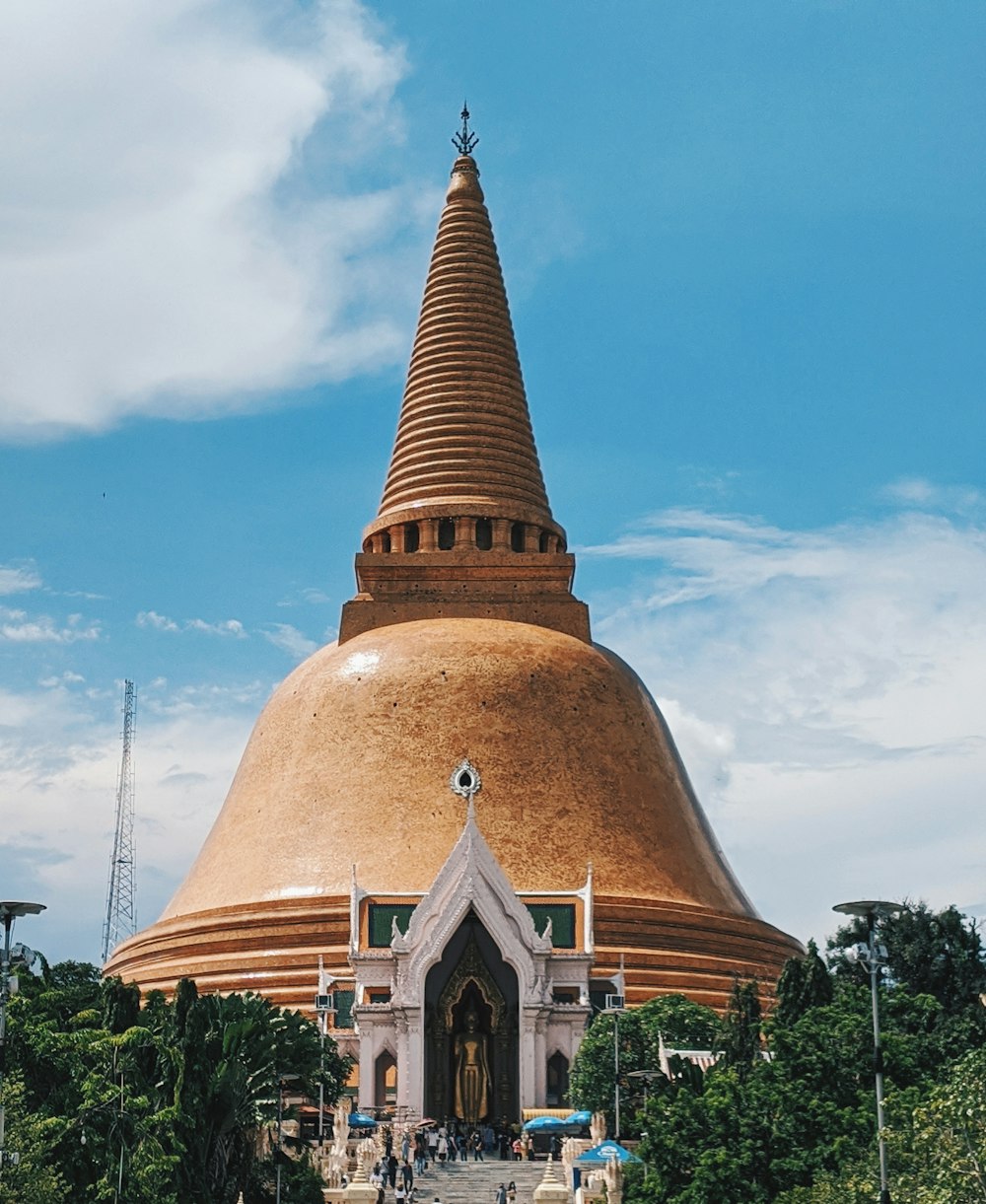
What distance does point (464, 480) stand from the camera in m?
58.9

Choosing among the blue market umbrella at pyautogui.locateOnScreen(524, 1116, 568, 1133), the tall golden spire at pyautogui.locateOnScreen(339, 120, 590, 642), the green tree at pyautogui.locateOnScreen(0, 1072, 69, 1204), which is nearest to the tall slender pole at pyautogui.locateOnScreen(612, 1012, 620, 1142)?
the blue market umbrella at pyautogui.locateOnScreen(524, 1116, 568, 1133)

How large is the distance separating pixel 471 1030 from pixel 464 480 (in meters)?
19.8

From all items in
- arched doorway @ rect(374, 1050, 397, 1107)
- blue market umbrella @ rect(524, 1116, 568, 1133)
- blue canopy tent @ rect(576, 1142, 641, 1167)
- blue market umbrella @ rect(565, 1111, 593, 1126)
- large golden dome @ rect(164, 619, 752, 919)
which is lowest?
blue canopy tent @ rect(576, 1142, 641, 1167)

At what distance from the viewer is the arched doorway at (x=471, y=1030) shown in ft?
142

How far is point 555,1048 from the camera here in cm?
4341

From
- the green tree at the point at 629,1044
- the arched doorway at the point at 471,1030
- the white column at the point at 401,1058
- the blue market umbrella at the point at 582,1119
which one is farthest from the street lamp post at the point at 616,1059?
the white column at the point at 401,1058

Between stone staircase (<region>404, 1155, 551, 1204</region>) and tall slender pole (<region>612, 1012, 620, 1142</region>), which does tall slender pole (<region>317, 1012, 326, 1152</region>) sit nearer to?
stone staircase (<region>404, 1155, 551, 1204</region>)

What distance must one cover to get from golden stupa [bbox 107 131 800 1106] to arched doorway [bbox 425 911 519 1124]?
17 centimetres

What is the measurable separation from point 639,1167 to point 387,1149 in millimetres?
7731

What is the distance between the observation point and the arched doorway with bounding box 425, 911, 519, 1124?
4338 centimetres

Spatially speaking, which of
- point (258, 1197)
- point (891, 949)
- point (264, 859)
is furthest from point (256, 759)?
point (258, 1197)

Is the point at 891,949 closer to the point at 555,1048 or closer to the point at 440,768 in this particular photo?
the point at 555,1048

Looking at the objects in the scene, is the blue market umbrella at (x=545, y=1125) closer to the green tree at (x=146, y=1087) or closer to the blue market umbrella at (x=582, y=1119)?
the blue market umbrella at (x=582, y=1119)

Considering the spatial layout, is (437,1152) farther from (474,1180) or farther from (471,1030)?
(471,1030)
